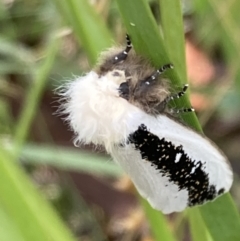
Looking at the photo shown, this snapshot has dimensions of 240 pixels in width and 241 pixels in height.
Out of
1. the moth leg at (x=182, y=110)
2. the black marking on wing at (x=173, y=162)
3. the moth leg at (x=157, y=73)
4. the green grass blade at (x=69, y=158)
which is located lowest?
the green grass blade at (x=69, y=158)

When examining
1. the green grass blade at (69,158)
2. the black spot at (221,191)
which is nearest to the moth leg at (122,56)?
the black spot at (221,191)

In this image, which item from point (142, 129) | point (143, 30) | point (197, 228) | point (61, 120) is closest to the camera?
point (143, 30)

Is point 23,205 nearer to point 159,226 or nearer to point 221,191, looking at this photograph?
point 221,191

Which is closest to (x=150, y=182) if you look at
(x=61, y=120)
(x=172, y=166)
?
(x=172, y=166)

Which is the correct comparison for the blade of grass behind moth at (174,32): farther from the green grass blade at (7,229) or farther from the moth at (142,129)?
the green grass blade at (7,229)

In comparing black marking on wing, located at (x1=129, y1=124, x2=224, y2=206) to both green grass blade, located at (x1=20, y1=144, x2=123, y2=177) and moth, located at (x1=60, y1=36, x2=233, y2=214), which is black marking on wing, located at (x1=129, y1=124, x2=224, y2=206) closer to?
moth, located at (x1=60, y1=36, x2=233, y2=214)

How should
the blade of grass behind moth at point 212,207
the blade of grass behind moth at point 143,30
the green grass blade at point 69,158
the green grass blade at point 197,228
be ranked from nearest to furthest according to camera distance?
the blade of grass behind moth at point 143,30 < the blade of grass behind moth at point 212,207 < the green grass blade at point 197,228 < the green grass blade at point 69,158
